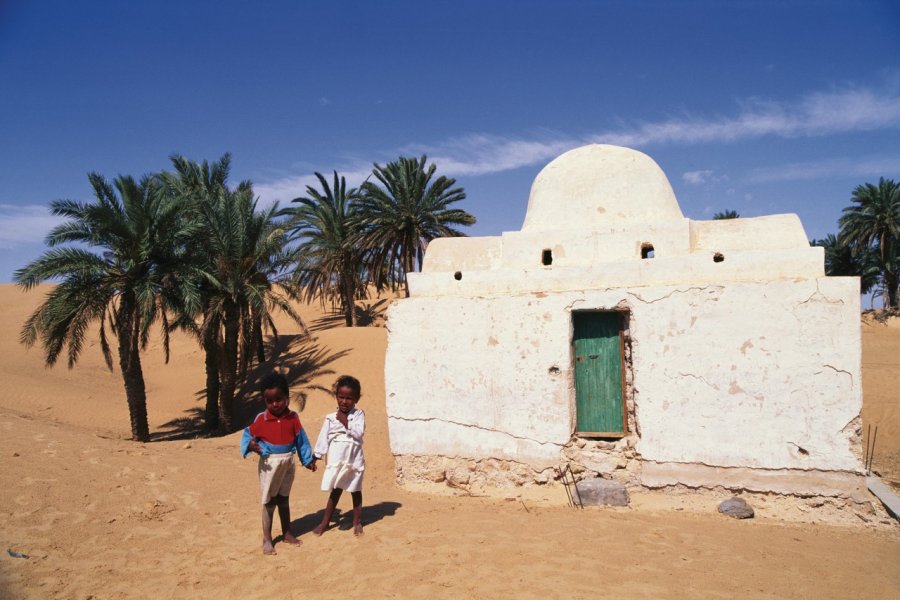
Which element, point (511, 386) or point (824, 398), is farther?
point (511, 386)

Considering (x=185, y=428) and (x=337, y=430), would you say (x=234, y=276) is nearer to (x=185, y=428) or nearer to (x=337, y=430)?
(x=185, y=428)

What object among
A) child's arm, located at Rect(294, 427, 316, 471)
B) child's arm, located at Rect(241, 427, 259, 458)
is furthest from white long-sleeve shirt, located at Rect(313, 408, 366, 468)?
child's arm, located at Rect(241, 427, 259, 458)

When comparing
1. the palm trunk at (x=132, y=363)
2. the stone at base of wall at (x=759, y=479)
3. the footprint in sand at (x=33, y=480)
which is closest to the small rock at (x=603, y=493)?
the stone at base of wall at (x=759, y=479)

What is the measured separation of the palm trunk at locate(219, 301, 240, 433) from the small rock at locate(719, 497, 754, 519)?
39.5ft

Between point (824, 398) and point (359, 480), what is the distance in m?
5.00

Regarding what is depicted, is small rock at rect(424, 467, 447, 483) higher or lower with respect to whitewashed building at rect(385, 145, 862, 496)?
lower

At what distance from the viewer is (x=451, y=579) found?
4.18m

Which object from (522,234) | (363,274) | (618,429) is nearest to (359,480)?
(618,429)

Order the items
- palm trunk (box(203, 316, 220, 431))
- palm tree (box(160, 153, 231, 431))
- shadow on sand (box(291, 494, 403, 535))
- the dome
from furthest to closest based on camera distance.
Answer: palm trunk (box(203, 316, 220, 431))
palm tree (box(160, 153, 231, 431))
the dome
shadow on sand (box(291, 494, 403, 535))

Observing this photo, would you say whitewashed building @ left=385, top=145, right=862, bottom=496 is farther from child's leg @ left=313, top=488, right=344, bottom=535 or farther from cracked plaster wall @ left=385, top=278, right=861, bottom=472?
child's leg @ left=313, top=488, right=344, bottom=535

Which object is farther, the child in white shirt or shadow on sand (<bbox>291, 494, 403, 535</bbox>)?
shadow on sand (<bbox>291, 494, 403, 535</bbox>)

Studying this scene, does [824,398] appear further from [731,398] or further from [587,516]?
[587,516]

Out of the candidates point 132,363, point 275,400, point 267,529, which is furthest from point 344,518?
point 132,363

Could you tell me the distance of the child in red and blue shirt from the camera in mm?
4750
